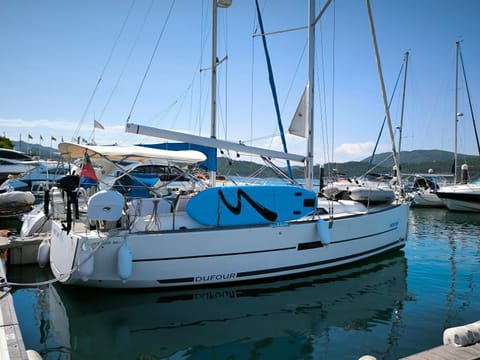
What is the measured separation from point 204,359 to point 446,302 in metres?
5.36

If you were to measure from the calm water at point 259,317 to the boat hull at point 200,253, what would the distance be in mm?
338

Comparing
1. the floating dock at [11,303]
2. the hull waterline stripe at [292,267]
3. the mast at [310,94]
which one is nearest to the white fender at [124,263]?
the hull waterline stripe at [292,267]

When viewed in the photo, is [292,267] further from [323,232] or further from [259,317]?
[259,317]

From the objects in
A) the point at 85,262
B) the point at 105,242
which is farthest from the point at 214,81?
the point at 85,262

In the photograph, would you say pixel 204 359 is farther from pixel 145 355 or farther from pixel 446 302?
pixel 446 302

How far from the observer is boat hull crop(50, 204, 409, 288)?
7.42 meters

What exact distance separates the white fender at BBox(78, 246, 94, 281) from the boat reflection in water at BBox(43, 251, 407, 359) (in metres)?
0.69

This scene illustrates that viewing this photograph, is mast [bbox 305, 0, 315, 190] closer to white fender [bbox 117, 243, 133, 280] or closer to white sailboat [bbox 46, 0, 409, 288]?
white sailboat [bbox 46, 0, 409, 288]

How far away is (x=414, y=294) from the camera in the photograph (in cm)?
852

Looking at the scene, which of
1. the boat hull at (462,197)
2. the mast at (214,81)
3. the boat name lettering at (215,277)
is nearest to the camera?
the boat name lettering at (215,277)

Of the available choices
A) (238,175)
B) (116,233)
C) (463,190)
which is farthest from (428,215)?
(116,233)

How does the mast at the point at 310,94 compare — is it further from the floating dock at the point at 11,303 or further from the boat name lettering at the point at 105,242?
the floating dock at the point at 11,303

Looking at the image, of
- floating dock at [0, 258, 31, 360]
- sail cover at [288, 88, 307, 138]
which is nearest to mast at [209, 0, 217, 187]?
sail cover at [288, 88, 307, 138]

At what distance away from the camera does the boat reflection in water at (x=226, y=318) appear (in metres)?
5.84
